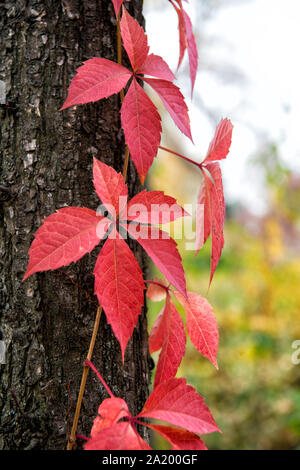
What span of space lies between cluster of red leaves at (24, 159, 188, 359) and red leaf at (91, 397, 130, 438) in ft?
0.24

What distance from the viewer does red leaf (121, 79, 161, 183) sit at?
478mm

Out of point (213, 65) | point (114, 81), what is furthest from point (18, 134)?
point (213, 65)

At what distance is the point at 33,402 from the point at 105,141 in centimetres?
41

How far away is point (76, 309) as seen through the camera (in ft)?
1.81

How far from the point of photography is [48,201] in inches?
22.2

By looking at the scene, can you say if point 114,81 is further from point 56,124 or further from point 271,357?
point 271,357

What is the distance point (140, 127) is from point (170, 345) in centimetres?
32

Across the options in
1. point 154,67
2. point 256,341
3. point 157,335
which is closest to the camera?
point 154,67

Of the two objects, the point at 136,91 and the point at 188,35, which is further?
the point at 188,35

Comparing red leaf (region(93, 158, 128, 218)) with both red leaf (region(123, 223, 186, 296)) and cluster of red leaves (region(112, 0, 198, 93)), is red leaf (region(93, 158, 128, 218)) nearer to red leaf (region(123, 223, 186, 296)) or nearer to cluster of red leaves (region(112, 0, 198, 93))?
red leaf (region(123, 223, 186, 296))

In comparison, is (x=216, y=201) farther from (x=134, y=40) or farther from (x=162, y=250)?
(x=134, y=40)

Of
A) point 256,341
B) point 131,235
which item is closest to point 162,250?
point 131,235

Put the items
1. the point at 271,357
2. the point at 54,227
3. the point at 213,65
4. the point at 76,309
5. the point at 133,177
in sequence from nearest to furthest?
the point at 54,227 → the point at 76,309 → the point at 133,177 → the point at 271,357 → the point at 213,65

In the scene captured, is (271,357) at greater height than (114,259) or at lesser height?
lesser
